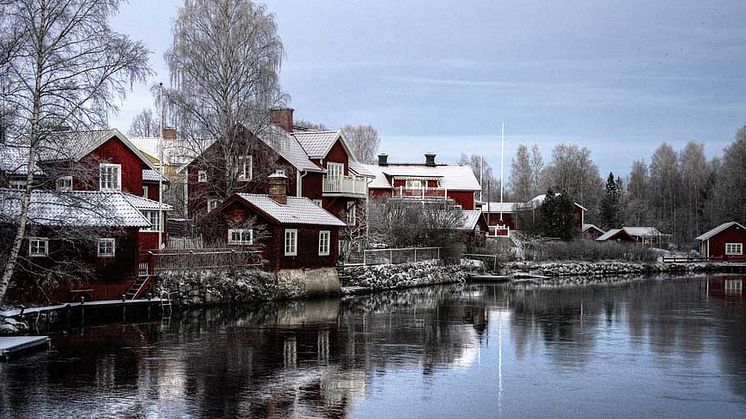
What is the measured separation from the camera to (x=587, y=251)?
2327 inches

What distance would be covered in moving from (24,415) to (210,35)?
25272 millimetres

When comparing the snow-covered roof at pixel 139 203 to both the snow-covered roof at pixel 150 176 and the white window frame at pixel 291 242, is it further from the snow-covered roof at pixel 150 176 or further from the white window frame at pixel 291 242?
the white window frame at pixel 291 242

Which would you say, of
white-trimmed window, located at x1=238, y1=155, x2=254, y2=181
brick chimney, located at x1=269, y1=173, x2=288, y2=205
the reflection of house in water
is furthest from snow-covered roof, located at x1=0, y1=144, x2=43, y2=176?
the reflection of house in water

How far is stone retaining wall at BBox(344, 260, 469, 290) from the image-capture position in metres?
38.6

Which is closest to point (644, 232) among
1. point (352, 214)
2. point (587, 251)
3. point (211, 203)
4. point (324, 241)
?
point (587, 251)

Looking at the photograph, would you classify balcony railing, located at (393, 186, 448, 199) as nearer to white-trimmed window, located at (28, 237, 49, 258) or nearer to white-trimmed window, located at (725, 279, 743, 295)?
white-trimmed window, located at (725, 279, 743, 295)

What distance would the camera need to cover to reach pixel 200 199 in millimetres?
39000

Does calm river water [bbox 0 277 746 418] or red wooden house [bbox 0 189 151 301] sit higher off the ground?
red wooden house [bbox 0 189 151 301]

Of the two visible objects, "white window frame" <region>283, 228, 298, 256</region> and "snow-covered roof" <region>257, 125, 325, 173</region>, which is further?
"snow-covered roof" <region>257, 125, 325, 173</region>

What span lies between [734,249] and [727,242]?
77 centimetres

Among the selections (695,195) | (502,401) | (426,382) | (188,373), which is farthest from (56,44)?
(695,195)

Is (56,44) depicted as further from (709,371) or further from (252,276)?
(709,371)

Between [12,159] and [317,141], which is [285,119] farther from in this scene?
[12,159]

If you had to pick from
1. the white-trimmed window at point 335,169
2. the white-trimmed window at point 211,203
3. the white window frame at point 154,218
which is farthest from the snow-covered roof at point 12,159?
the white-trimmed window at point 335,169
